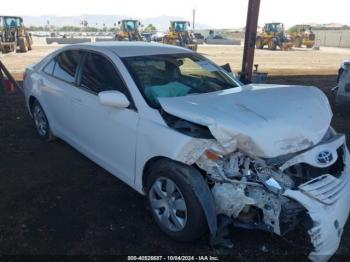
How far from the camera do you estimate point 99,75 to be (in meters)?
4.08

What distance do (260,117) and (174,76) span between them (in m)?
1.37

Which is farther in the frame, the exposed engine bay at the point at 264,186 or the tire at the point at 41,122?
the tire at the point at 41,122

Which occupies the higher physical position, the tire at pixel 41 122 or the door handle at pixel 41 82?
the door handle at pixel 41 82

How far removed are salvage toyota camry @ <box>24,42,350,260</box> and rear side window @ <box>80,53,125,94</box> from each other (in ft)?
0.05

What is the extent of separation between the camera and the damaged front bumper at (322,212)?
2.64m

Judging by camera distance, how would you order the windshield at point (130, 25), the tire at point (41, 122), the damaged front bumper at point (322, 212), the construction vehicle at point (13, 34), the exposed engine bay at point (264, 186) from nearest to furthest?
1. the damaged front bumper at point (322, 212)
2. the exposed engine bay at point (264, 186)
3. the tire at point (41, 122)
4. the construction vehicle at point (13, 34)
5. the windshield at point (130, 25)

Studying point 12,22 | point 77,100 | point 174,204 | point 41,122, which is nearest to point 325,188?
point 174,204

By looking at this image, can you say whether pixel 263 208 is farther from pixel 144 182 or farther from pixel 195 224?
pixel 144 182

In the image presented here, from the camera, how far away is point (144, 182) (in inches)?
138

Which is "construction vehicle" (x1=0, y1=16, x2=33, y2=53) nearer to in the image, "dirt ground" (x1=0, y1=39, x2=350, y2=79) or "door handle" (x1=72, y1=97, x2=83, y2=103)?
"dirt ground" (x1=0, y1=39, x2=350, y2=79)

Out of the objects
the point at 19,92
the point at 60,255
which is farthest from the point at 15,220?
the point at 19,92

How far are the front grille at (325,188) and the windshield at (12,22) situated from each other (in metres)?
24.9

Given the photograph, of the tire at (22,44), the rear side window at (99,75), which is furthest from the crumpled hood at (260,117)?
the tire at (22,44)

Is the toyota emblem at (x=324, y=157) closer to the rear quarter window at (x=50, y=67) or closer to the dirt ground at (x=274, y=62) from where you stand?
the rear quarter window at (x=50, y=67)
